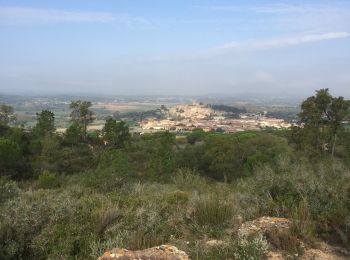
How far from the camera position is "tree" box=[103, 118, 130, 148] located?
3025 centimetres

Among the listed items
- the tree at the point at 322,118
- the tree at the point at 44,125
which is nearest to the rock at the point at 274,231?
the tree at the point at 322,118

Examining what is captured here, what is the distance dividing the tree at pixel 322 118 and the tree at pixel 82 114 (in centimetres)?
1943

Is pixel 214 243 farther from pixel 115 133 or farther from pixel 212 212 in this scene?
pixel 115 133

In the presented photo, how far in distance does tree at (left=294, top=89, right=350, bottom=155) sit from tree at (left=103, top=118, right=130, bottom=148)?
14.1 metres

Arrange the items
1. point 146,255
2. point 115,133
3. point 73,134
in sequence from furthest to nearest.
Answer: point 73,134 → point 115,133 → point 146,255

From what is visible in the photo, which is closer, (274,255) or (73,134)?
(274,255)

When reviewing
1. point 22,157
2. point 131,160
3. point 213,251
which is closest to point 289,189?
point 213,251

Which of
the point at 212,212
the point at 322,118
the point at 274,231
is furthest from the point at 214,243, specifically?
the point at 322,118

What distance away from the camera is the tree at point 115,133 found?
3025cm

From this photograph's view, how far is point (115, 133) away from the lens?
30.4 m

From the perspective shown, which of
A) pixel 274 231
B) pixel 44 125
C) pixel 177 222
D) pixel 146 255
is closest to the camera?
pixel 146 255

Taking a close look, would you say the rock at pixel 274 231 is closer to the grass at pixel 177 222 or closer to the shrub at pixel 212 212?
the grass at pixel 177 222

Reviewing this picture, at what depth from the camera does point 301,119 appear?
23.7 meters

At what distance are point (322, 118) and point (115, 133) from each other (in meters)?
15.9
